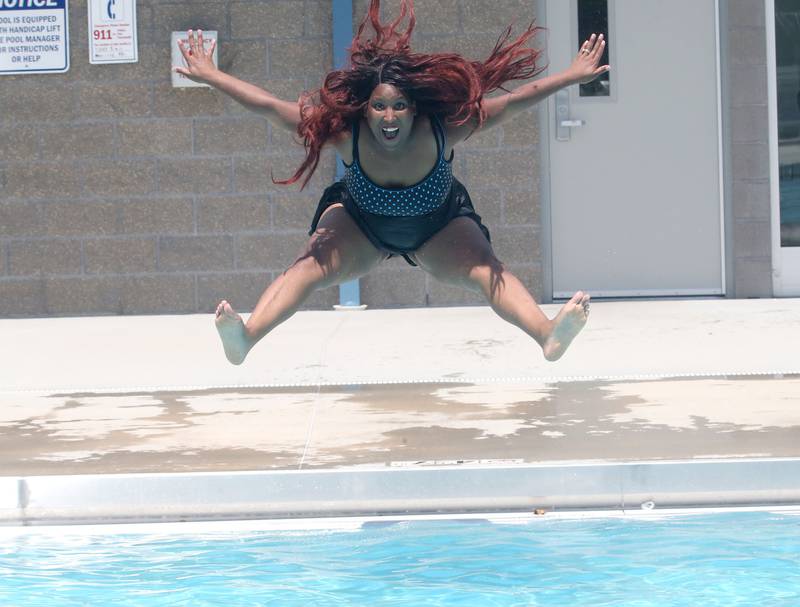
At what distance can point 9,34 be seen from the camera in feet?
35.6

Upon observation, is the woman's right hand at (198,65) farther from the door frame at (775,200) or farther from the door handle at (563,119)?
the door frame at (775,200)

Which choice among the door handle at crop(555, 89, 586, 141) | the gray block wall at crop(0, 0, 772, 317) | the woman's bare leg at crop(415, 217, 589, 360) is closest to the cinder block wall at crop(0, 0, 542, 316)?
the gray block wall at crop(0, 0, 772, 317)

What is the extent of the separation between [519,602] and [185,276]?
622 centimetres

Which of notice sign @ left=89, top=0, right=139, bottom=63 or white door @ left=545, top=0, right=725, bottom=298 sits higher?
notice sign @ left=89, top=0, right=139, bottom=63

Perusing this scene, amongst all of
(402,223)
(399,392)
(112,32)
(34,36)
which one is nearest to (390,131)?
(402,223)

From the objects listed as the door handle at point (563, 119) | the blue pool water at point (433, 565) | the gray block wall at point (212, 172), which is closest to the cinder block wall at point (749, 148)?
the gray block wall at point (212, 172)

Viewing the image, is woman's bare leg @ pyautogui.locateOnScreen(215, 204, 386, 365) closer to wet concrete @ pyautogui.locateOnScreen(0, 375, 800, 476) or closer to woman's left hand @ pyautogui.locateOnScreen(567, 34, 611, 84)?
wet concrete @ pyautogui.locateOnScreen(0, 375, 800, 476)

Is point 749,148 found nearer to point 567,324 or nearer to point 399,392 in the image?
point 399,392

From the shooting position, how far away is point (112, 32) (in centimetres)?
1080

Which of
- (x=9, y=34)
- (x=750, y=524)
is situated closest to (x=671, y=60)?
(x=9, y=34)

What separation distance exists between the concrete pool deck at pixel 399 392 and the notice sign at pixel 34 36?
80.0 inches

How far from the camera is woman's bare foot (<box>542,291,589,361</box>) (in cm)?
521

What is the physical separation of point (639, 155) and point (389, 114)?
19.5 feet

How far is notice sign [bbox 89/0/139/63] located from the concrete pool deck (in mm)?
2083
